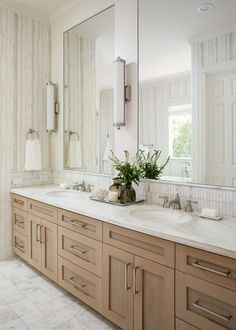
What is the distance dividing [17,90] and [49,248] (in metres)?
1.80

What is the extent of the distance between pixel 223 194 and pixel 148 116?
85 centimetres

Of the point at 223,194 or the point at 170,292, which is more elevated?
the point at 223,194

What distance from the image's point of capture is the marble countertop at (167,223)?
48.8 inches

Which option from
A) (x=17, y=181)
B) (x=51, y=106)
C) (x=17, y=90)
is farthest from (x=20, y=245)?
(x=17, y=90)

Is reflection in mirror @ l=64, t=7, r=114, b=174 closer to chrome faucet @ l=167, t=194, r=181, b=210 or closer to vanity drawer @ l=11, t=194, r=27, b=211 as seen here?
vanity drawer @ l=11, t=194, r=27, b=211

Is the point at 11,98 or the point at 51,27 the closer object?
the point at 11,98

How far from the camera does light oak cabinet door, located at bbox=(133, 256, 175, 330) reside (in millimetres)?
1393

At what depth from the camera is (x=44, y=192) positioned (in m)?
2.74

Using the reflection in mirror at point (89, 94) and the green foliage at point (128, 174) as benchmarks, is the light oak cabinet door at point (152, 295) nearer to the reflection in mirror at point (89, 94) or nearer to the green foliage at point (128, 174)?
the green foliage at point (128, 174)

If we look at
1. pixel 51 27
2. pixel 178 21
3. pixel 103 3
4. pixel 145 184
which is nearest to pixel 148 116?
pixel 145 184

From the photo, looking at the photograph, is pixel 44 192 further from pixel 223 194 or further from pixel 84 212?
pixel 223 194

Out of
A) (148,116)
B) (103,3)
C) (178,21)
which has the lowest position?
(148,116)

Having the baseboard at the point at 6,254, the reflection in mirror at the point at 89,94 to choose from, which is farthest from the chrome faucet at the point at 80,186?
the baseboard at the point at 6,254

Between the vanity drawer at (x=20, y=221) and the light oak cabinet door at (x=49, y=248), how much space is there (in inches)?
15.6
